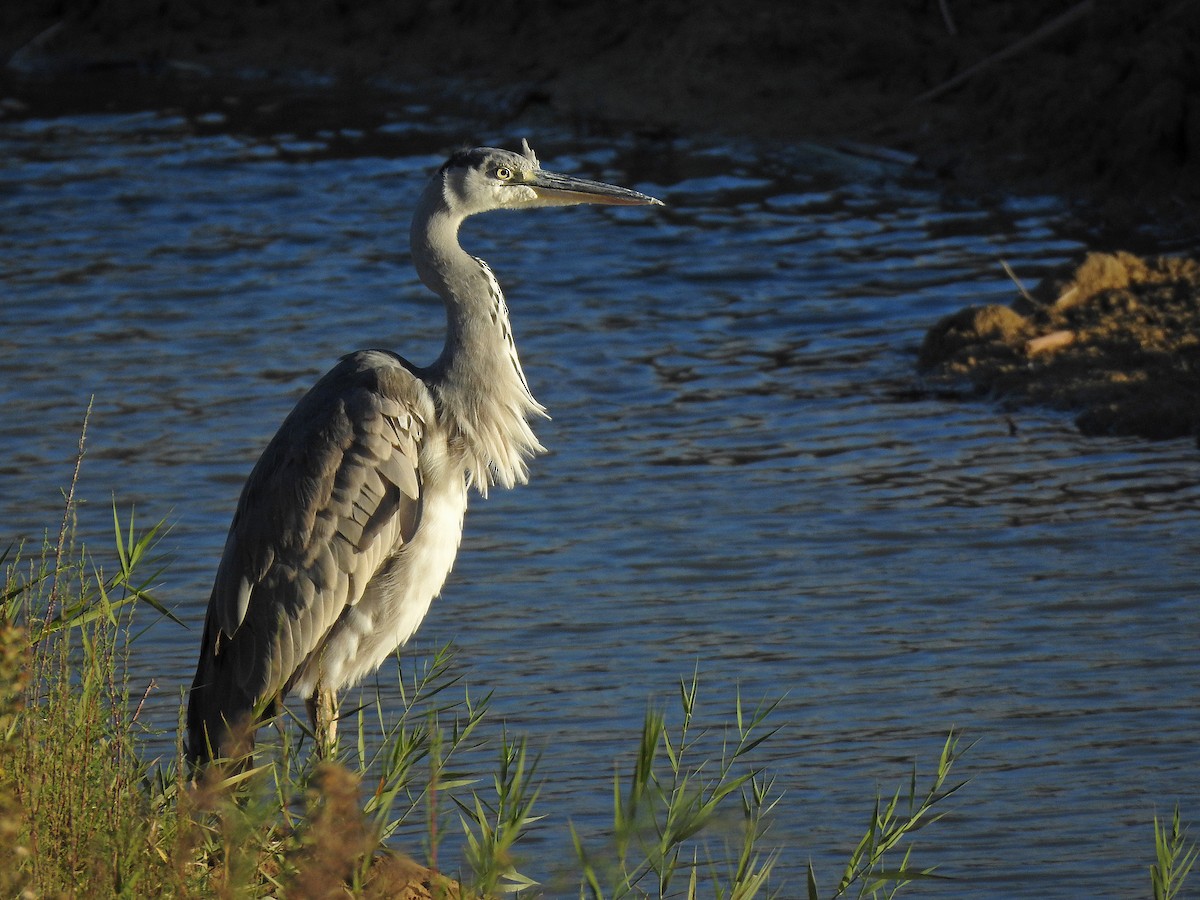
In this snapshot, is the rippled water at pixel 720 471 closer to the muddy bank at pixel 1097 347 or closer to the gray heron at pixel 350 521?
the muddy bank at pixel 1097 347

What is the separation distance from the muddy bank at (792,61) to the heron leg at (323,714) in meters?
Answer: 8.96

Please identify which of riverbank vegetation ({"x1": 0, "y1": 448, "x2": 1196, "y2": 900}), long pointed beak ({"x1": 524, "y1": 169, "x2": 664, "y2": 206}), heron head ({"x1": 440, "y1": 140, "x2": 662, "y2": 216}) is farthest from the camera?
long pointed beak ({"x1": 524, "y1": 169, "x2": 664, "y2": 206})

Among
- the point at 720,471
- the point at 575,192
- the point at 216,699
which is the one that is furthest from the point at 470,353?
the point at 720,471

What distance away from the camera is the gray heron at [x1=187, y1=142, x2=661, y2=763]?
5.35 m

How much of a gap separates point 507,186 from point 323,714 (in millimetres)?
1770

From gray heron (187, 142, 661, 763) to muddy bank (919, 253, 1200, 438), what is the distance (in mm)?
4183

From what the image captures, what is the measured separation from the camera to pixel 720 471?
878cm

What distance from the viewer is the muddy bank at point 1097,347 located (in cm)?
891

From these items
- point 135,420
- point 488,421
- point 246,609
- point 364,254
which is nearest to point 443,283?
point 488,421

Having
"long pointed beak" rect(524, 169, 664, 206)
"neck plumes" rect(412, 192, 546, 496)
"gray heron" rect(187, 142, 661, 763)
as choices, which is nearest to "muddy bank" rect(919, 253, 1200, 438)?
"long pointed beak" rect(524, 169, 664, 206)

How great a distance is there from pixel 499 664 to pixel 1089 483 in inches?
117

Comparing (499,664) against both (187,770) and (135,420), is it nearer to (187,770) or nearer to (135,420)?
(187,770)

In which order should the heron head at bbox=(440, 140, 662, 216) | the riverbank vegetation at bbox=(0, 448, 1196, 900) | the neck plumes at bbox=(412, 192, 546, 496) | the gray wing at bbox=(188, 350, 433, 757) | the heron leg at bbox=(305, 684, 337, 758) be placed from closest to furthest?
the riverbank vegetation at bbox=(0, 448, 1196, 900)
the heron leg at bbox=(305, 684, 337, 758)
the gray wing at bbox=(188, 350, 433, 757)
the neck plumes at bbox=(412, 192, 546, 496)
the heron head at bbox=(440, 140, 662, 216)

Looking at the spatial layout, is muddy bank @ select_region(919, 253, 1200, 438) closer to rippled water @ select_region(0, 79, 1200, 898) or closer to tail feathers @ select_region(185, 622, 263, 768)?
rippled water @ select_region(0, 79, 1200, 898)
